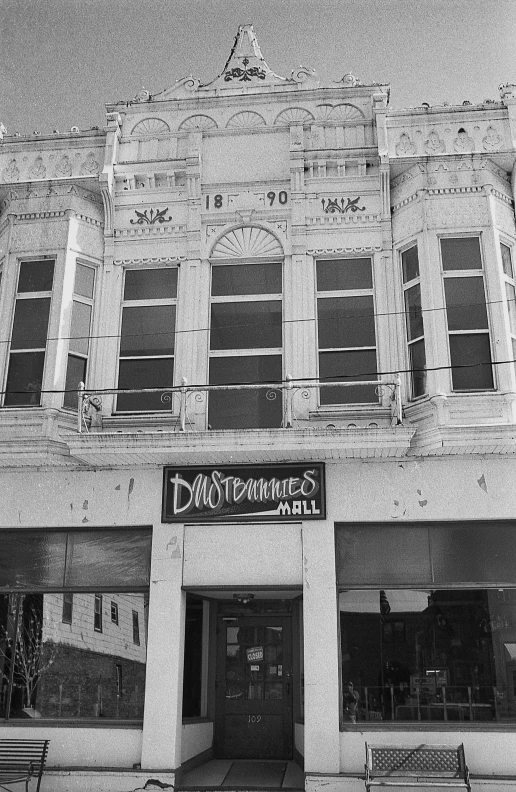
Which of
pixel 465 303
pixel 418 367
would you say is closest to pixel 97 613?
pixel 418 367

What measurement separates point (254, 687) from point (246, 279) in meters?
6.92

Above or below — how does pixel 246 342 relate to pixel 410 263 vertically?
below

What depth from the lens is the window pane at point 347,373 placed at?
1213cm

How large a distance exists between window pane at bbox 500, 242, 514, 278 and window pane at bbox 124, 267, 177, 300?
5.50 metres

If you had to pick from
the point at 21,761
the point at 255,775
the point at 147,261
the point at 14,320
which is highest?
the point at 147,261

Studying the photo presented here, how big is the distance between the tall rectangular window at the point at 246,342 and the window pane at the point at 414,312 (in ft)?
6.92

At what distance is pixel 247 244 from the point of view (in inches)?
515

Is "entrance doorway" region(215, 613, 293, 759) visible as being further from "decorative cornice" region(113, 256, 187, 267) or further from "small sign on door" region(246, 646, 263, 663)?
"decorative cornice" region(113, 256, 187, 267)

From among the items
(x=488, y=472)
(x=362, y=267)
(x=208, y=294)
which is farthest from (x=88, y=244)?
(x=488, y=472)

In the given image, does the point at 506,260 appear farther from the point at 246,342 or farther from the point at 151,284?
the point at 151,284

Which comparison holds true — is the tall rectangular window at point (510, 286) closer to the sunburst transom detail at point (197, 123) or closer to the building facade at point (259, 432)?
the building facade at point (259, 432)

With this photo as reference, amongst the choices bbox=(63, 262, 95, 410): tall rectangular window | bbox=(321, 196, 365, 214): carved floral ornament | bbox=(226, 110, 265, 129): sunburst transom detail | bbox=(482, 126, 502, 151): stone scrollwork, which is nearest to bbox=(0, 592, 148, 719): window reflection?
bbox=(63, 262, 95, 410): tall rectangular window

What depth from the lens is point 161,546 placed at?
11.4 metres

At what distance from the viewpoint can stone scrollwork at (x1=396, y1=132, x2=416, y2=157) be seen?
42.9ft
